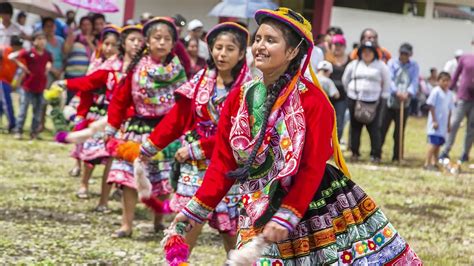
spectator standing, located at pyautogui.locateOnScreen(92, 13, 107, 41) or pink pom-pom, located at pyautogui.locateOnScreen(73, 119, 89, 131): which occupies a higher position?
spectator standing, located at pyautogui.locateOnScreen(92, 13, 107, 41)

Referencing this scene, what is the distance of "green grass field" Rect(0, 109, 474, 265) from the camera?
281 inches

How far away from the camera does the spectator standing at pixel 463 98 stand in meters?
14.7

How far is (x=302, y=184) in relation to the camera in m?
4.21

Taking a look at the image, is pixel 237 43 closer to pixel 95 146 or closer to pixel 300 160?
pixel 300 160

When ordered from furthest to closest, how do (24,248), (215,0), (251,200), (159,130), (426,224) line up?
(215,0)
(426,224)
(24,248)
(159,130)
(251,200)

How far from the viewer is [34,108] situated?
15.1 metres

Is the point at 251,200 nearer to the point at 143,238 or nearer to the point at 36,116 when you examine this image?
the point at 143,238

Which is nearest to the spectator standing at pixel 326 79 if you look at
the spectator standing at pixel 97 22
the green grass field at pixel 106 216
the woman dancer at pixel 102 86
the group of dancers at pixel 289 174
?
the green grass field at pixel 106 216

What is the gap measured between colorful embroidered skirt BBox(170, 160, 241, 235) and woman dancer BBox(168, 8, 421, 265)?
1806 mm

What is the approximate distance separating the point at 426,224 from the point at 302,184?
533 centimetres

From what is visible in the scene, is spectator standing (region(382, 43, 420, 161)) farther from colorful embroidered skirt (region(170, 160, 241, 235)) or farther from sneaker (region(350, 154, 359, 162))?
colorful embroidered skirt (region(170, 160, 241, 235))

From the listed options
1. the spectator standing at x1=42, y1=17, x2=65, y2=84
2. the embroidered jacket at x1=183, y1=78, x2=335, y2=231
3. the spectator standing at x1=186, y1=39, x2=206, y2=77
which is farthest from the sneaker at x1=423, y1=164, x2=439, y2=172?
the embroidered jacket at x1=183, y1=78, x2=335, y2=231

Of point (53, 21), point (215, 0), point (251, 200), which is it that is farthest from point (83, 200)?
point (215, 0)

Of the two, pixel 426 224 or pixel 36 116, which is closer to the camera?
pixel 426 224
